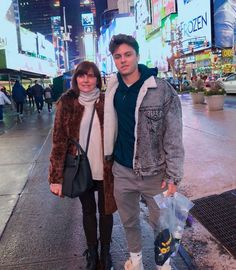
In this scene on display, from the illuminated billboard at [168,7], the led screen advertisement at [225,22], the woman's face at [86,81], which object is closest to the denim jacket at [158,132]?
the woman's face at [86,81]

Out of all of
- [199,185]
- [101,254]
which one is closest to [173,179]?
[101,254]

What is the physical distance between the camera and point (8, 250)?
149 inches

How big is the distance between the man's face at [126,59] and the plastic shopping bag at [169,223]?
0.91 meters

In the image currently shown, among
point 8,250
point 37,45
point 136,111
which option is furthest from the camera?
point 37,45

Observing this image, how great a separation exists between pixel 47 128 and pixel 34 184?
7777mm

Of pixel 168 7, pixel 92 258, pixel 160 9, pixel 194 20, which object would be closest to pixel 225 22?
A: pixel 194 20

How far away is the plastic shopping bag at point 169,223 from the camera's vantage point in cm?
275

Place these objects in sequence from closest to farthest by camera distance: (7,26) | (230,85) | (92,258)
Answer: (92,258) < (230,85) < (7,26)

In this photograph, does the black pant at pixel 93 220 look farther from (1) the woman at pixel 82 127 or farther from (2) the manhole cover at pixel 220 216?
(2) the manhole cover at pixel 220 216

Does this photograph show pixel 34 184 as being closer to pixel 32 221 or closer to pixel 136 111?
pixel 32 221

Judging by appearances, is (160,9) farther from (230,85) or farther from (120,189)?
(120,189)

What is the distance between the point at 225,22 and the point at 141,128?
153 feet

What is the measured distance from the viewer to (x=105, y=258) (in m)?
3.31

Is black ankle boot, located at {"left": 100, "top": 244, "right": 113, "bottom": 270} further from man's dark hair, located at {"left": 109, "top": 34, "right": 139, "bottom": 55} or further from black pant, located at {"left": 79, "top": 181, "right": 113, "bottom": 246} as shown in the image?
man's dark hair, located at {"left": 109, "top": 34, "right": 139, "bottom": 55}
